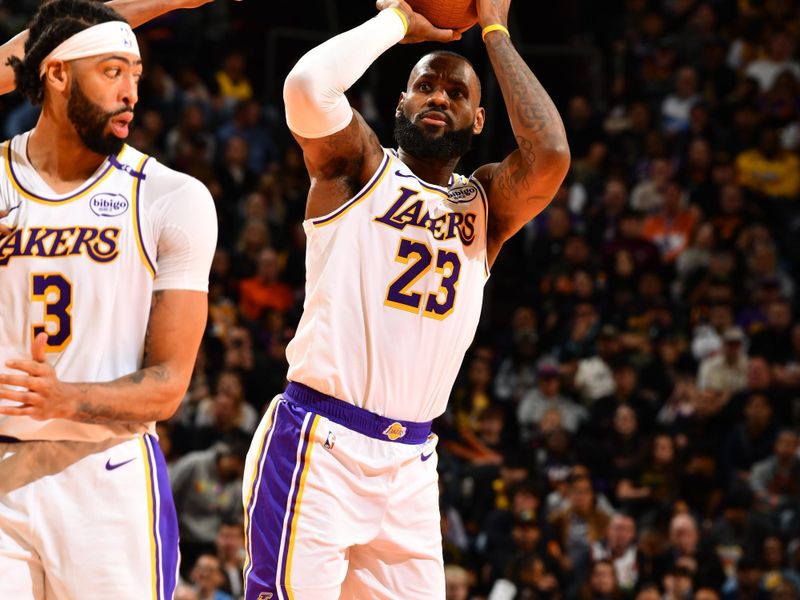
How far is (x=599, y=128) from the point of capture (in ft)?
50.3

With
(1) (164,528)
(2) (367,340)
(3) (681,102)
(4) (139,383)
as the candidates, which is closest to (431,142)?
(2) (367,340)

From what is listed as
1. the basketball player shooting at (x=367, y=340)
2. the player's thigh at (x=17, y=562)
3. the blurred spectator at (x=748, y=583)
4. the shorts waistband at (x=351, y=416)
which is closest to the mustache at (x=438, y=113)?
the basketball player shooting at (x=367, y=340)

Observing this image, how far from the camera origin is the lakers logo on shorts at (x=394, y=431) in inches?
189

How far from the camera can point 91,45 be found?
388cm

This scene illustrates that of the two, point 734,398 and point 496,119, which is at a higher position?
point 496,119

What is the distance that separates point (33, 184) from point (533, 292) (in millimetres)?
10407

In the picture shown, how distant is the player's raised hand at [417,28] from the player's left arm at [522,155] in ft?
0.59

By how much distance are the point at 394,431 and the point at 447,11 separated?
5.73ft

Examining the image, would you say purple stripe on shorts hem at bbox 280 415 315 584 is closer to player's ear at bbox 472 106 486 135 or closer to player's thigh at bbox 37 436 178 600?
player's thigh at bbox 37 436 178 600

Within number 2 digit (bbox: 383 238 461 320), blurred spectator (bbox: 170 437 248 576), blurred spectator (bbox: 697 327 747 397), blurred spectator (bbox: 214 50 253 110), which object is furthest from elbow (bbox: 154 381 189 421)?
blurred spectator (bbox: 214 50 253 110)

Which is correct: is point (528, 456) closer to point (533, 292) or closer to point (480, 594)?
point (480, 594)

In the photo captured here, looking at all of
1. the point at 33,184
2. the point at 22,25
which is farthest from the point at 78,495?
the point at 22,25

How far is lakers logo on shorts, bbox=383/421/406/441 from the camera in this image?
480 centimetres

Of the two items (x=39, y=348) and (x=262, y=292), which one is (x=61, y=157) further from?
(x=262, y=292)
